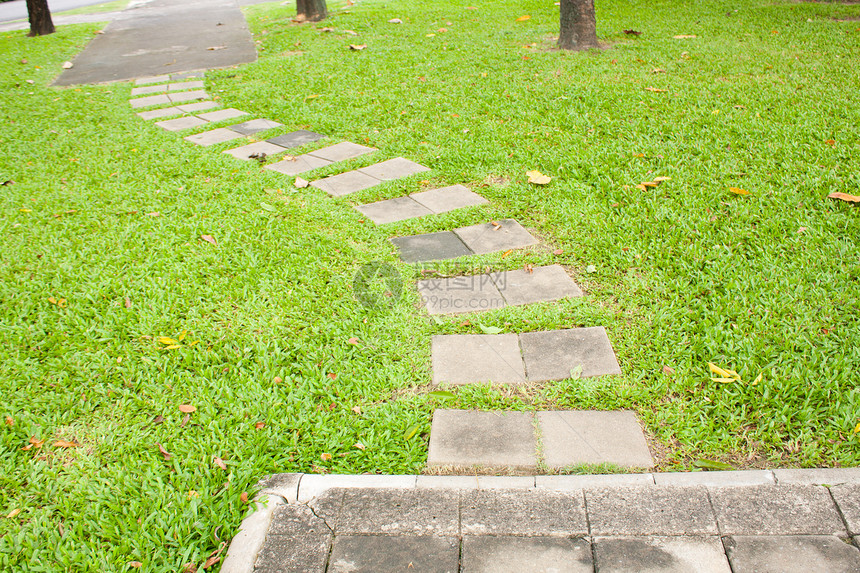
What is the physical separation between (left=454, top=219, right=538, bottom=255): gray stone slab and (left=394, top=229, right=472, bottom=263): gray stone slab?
0.06 m

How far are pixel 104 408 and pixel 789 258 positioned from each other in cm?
325

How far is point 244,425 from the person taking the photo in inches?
85.5

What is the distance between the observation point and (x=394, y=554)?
1.64 metres

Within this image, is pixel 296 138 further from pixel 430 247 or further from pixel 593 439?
pixel 593 439

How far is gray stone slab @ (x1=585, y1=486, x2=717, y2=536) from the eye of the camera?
5.49 ft

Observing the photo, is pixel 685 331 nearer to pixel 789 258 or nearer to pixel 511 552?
pixel 789 258

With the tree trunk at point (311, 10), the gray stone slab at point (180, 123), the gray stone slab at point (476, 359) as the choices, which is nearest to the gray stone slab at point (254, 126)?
the gray stone slab at point (180, 123)

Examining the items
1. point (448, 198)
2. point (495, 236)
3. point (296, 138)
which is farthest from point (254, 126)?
point (495, 236)

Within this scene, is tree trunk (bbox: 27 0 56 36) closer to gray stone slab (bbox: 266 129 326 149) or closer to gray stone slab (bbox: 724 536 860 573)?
gray stone slab (bbox: 266 129 326 149)

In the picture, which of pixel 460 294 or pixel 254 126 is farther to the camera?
pixel 254 126

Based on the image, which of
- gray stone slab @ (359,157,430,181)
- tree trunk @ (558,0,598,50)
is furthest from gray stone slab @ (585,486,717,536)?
tree trunk @ (558,0,598,50)

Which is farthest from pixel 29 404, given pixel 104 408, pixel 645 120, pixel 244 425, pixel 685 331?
pixel 645 120

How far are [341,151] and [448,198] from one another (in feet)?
4.44

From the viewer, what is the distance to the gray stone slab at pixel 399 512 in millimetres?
1716
